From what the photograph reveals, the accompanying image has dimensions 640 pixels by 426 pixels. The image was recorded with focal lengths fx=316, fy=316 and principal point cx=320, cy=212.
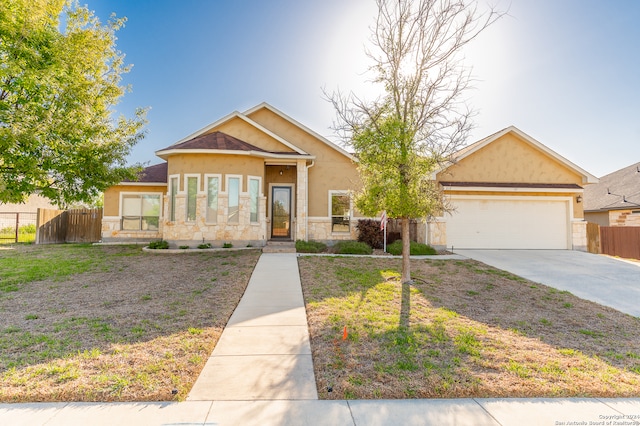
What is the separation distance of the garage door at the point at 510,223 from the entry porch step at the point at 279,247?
24.1 feet

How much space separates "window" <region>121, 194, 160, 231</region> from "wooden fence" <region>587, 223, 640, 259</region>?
70.7 ft

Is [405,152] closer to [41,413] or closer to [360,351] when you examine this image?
[360,351]

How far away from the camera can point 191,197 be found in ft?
43.0

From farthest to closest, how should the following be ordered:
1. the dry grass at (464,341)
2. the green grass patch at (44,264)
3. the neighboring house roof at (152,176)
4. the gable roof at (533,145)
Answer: the neighboring house roof at (152,176) → the gable roof at (533,145) → the green grass patch at (44,264) → the dry grass at (464,341)

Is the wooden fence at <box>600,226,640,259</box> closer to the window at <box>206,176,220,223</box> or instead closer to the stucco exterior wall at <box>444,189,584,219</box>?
the stucco exterior wall at <box>444,189,584,219</box>

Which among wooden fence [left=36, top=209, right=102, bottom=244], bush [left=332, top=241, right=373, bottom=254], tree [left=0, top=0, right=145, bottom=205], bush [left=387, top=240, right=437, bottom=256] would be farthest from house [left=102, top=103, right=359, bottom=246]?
tree [left=0, top=0, right=145, bottom=205]

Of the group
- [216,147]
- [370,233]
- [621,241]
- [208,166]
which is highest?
[216,147]

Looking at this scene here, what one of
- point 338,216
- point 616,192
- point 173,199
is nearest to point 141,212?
point 173,199

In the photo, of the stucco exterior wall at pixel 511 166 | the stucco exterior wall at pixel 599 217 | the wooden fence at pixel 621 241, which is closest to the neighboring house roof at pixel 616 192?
the stucco exterior wall at pixel 599 217

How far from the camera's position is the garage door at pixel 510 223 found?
14.9 metres

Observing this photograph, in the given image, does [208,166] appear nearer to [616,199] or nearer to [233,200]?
[233,200]

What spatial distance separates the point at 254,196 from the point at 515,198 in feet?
39.7

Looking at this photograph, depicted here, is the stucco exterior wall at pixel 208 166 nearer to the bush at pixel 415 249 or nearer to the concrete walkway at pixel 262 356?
the bush at pixel 415 249

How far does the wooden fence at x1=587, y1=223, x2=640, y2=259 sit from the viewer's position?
47.2 feet
